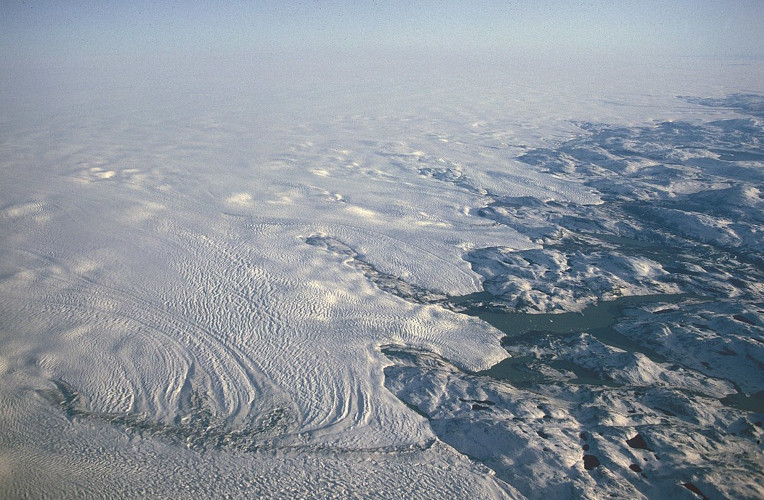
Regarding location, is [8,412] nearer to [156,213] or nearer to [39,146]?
[156,213]

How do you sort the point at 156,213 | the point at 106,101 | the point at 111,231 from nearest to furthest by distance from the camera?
1. the point at 111,231
2. the point at 156,213
3. the point at 106,101

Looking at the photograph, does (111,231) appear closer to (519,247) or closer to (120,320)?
(120,320)

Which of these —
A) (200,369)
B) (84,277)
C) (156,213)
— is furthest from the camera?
(156,213)

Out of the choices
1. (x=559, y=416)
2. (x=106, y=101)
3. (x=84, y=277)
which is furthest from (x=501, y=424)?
(x=106, y=101)

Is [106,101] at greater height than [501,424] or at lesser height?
greater

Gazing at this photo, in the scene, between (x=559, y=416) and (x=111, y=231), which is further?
(x=111, y=231)

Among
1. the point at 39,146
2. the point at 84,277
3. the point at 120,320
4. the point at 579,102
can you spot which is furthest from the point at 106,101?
the point at 579,102
